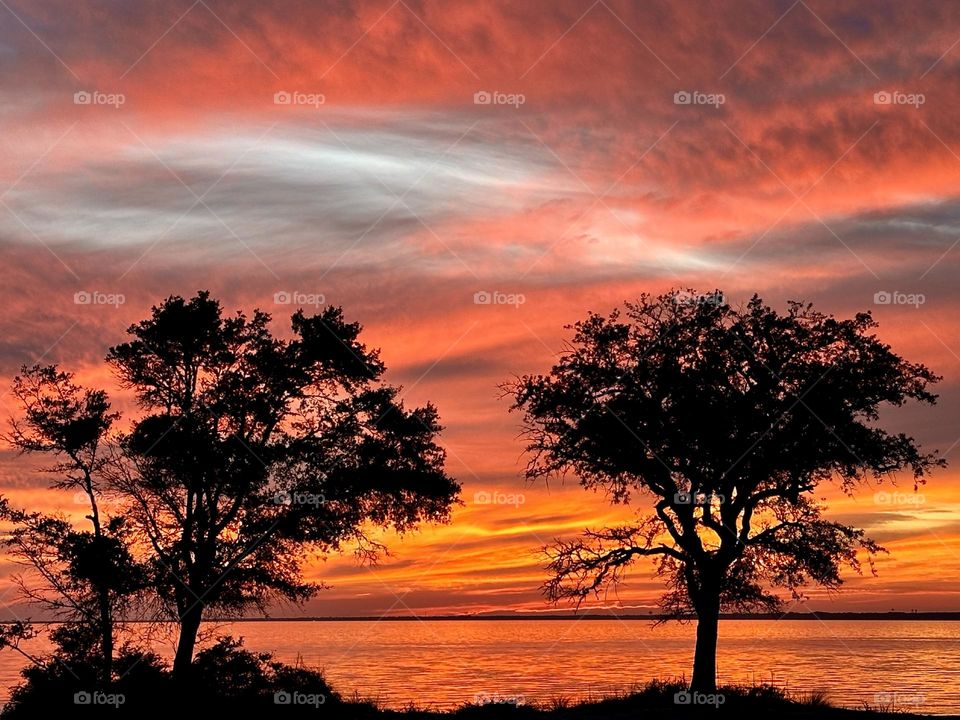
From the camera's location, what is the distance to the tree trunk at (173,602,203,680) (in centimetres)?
3428

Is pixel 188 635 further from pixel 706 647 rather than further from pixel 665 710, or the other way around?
pixel 706 647

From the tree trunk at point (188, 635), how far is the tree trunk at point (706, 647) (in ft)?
55.7

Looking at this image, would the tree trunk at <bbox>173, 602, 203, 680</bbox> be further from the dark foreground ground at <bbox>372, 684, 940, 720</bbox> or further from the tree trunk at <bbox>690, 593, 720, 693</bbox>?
the tree trunk at <bbox>690, 593, 720, 693</bbox>

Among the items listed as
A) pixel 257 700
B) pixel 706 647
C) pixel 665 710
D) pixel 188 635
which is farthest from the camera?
pixel 188 635

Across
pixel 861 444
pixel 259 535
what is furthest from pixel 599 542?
pixel 259 535

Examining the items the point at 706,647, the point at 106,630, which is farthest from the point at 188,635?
the point at 706,647

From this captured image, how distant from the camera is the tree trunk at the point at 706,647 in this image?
33625 mm

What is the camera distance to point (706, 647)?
3428cm

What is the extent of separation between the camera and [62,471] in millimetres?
36812

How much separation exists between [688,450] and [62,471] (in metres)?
22.5

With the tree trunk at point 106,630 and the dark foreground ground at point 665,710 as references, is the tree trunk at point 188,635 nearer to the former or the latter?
the tree trunk at point 106,630

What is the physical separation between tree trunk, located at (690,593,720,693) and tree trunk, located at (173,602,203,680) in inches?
668

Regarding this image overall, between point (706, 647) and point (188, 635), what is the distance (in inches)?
698

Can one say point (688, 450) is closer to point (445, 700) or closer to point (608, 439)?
point (608, 439)
